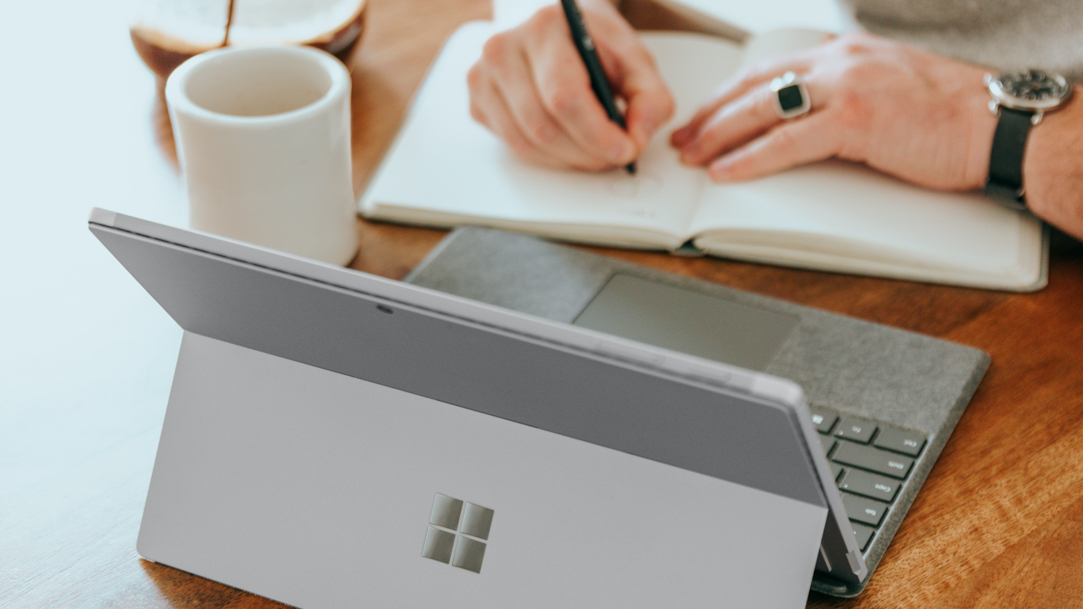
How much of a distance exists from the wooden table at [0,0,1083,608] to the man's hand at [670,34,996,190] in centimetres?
11

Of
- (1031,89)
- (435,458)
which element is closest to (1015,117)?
(1031,89)

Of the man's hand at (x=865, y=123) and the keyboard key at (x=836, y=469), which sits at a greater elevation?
the man's hand at (x=865, y=123)

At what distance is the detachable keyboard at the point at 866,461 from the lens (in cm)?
44

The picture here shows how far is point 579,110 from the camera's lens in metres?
0.70

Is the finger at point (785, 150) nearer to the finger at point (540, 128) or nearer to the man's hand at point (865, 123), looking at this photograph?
the man's hand at point (865, 123)

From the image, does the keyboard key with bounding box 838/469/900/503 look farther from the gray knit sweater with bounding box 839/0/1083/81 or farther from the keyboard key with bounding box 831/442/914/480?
the gray knit sweater with bounding box 839/0/1083/81

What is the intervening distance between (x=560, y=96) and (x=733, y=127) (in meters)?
0.15

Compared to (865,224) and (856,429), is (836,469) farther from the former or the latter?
(865,224)

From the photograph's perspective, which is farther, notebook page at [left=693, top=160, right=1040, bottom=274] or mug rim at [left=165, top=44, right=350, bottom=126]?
notebook page at [left=693, top=160, right=1040, bottom=274]

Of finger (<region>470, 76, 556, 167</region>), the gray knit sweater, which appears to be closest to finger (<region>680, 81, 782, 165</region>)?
finger (<region>470, 76, 556, 167</region>)

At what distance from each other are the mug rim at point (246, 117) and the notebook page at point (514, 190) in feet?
0.40

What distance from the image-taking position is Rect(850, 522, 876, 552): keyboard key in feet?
1.40

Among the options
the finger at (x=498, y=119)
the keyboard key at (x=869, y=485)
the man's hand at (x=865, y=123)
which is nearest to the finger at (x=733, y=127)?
the man's hand at (x=865, y=123)

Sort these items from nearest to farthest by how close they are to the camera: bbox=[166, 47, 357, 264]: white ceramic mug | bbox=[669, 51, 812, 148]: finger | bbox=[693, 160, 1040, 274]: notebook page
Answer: bbox=[166, 47, 357, 264]: white ceramic mug, bbox=[693, 160, 1040, 274]: notebook page, bbox=[669, 51, 812, 148]: finger
